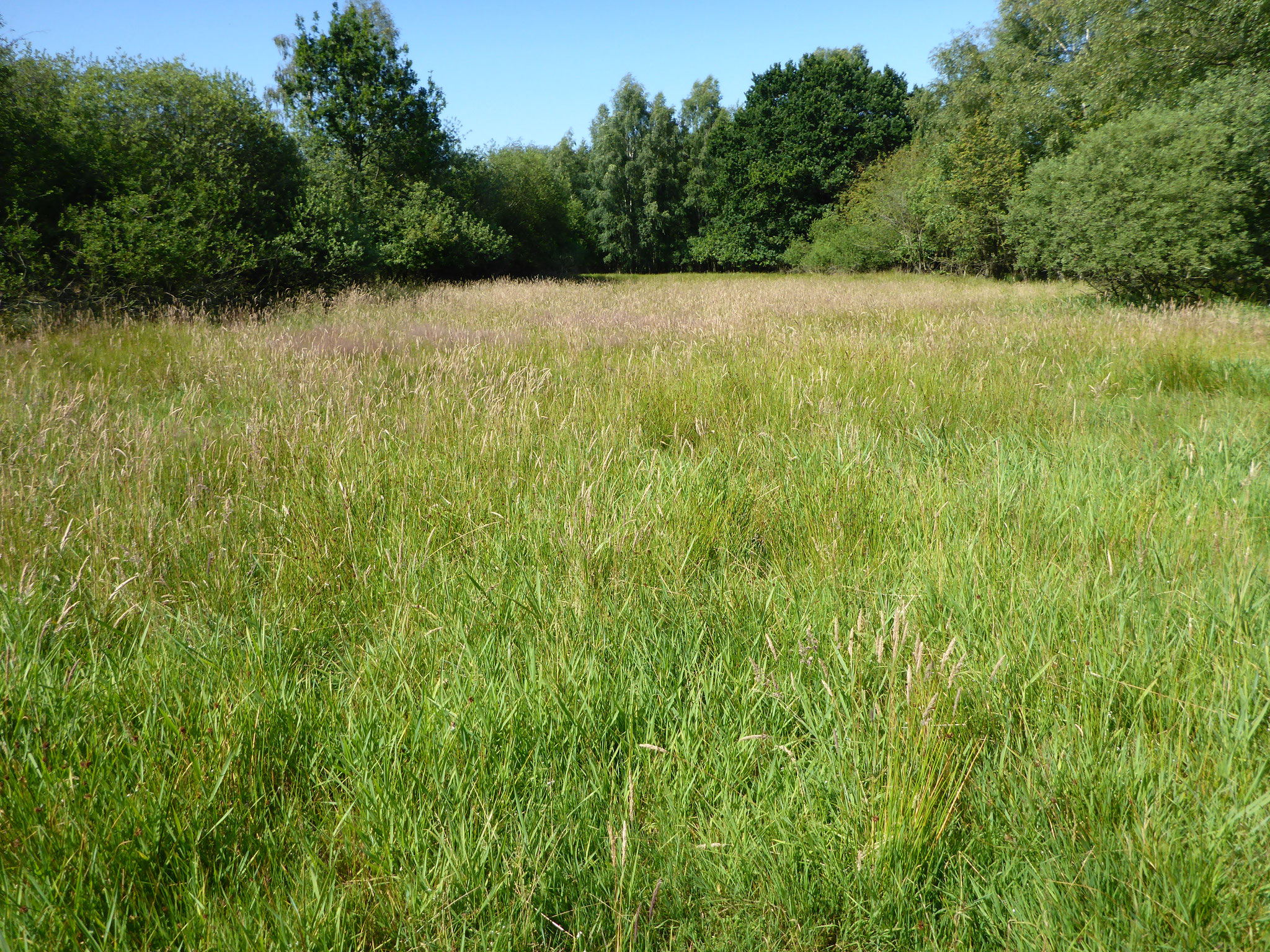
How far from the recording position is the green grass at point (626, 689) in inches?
40.8

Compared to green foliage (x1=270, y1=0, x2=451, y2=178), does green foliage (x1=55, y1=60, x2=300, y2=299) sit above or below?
below

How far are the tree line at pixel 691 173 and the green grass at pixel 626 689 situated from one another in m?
9.42

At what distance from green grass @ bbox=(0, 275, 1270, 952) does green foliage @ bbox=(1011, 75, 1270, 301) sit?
9.88m

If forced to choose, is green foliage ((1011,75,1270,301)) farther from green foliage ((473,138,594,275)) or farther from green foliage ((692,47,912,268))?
green foliage ((692,47,912,268))

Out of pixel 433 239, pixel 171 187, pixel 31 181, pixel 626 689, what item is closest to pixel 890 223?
pixel 433 239

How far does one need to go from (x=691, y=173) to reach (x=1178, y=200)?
118ft

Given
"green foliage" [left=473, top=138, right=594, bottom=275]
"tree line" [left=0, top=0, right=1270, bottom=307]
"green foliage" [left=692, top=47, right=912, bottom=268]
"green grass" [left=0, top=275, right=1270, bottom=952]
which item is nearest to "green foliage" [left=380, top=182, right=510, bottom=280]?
"tree line" [left=0, top=0, right=1270, bottom=307]

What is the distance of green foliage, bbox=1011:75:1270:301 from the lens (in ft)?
33.5

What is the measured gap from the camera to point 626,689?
1.52m

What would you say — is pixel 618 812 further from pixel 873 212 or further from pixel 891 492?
pixel 873 212

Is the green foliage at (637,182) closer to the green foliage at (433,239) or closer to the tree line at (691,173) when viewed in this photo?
the tree line at (691,173)

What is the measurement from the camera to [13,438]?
3109 mm

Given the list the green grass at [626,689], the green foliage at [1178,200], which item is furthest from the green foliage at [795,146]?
the green grass at [626,689]

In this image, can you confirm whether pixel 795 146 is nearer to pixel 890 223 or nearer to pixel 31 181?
pixel 890 223
